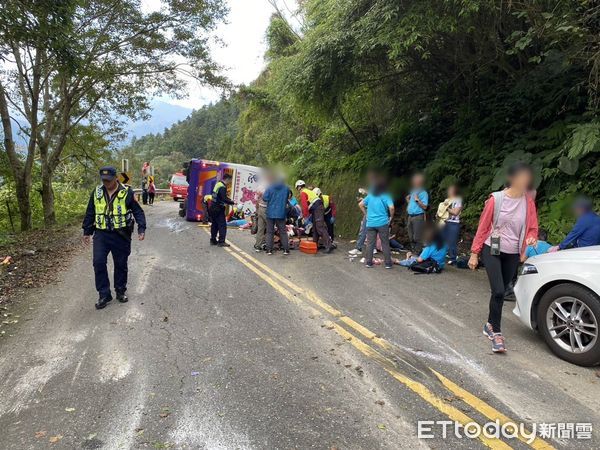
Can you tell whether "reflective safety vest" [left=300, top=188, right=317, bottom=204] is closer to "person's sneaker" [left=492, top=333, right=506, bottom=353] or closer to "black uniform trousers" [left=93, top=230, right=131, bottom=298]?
"black uniform trousers" [left=93, top=230, right=131, bottom=298]

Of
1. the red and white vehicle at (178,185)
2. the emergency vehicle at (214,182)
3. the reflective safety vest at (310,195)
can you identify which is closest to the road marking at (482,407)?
the reflective safety vest at (310,195)

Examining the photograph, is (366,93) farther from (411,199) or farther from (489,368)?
(489,368)

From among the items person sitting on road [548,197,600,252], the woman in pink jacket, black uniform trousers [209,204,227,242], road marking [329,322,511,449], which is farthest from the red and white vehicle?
the woman in pink jacket

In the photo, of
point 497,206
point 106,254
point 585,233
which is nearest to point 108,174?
point 106,254

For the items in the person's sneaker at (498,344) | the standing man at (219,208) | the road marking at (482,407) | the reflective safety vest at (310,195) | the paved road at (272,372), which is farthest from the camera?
the standing man at (219,208)

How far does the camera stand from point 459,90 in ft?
41.1

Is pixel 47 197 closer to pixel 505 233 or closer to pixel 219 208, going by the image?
pixel 219 208

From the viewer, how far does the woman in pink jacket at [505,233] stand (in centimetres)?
454

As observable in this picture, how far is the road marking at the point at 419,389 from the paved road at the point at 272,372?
0.01 m

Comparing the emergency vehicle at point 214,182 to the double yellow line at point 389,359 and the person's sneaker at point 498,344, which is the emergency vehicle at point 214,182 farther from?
the person's sneaker at point 498,344

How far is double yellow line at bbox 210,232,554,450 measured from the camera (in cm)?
331

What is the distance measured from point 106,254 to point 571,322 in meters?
5.70

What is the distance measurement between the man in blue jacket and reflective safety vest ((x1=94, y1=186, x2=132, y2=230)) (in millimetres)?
4431

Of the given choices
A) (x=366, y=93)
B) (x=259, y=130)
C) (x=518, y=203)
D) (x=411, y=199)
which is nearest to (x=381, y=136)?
(x=366, y=93)
